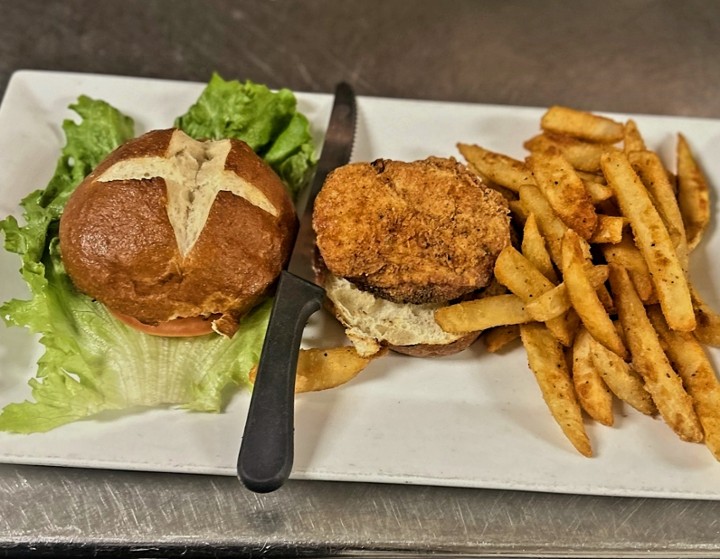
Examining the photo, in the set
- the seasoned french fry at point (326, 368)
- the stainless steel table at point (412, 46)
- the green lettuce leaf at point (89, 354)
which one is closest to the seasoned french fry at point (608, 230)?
the seasoned french fry at point (326, 368)

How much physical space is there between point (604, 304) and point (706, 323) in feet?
1.46

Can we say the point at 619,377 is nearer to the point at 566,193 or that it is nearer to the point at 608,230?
the point at 608,230

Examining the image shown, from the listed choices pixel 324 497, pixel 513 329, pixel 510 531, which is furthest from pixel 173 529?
pixel 513 329

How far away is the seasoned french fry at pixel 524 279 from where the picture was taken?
8.07 feet

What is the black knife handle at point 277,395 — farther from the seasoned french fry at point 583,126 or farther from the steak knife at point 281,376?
the seasoned french fry at point 583,126

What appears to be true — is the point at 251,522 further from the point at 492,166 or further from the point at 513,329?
the point at 492,166

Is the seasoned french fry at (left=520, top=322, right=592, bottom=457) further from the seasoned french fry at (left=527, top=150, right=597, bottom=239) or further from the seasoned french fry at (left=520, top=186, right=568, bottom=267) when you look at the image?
the seasoned french fry at (left=527, top=150, right=597, bottom=239)

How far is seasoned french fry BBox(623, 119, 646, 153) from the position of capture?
2.97 m

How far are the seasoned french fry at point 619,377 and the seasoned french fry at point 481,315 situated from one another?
0.93 ft

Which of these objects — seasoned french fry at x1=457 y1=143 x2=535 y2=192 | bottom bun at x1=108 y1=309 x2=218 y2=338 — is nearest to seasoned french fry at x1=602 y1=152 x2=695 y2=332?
seasoned french fry at x1=457 y1=143 x2=535 y2=192

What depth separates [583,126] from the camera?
10.0 ft

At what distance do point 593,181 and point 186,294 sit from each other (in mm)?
1679

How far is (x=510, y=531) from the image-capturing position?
97.4 inches

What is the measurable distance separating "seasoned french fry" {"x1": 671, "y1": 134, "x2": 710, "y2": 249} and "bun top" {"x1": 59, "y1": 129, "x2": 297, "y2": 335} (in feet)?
5.52
